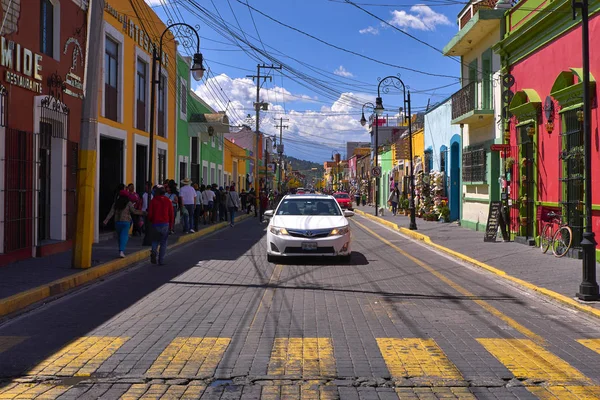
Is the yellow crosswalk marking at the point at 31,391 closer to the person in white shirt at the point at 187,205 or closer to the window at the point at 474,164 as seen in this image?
the person in white shirt at the point at 187,205

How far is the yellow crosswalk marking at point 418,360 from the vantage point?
5.22 meters

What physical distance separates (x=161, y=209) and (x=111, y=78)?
777 cm

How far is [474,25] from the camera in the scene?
1983 centimetres

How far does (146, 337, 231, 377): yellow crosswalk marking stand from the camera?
5.29m

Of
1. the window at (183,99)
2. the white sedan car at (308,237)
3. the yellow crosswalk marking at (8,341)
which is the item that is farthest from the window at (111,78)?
the yellow crosswalk marking at (8,341)

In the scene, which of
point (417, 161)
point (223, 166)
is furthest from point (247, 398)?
point (223, 166)

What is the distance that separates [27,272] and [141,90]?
40.7ft

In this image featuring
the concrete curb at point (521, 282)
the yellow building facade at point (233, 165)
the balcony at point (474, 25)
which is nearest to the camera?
the concrete curb at point (521, 282)

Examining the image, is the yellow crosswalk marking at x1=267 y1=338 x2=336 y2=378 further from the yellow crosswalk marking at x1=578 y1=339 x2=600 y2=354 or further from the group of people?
the group of people

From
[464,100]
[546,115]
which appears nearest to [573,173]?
[546,115]

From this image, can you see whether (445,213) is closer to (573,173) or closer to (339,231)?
(573,173)

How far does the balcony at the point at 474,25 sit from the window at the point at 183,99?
12.0 meters

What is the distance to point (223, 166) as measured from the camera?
140ft

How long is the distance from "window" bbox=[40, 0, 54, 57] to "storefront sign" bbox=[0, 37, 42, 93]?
2.48 ft
